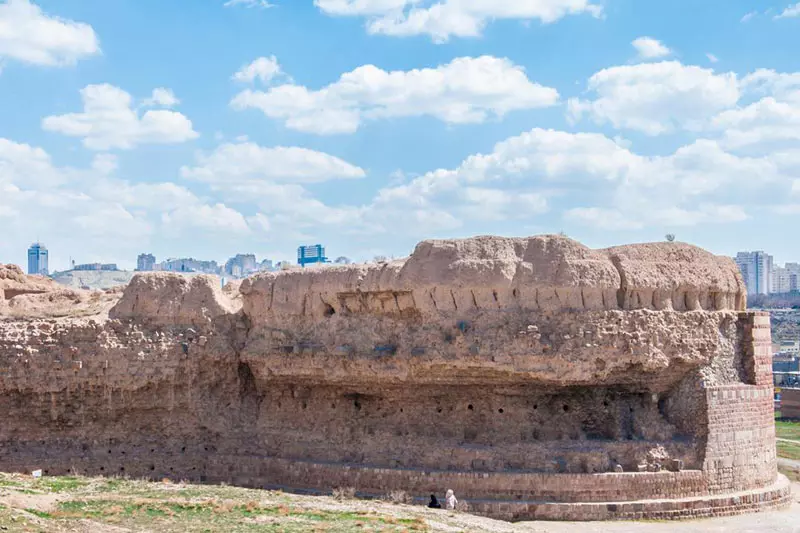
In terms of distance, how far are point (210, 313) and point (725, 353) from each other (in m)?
10.2

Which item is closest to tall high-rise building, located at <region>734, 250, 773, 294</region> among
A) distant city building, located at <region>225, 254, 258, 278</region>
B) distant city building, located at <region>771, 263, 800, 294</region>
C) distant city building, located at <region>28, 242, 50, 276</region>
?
distant city building, located at <region>771, 263, 800, 294</region>

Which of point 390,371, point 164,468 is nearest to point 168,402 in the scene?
point 164,468

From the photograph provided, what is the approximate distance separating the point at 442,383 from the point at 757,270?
138m

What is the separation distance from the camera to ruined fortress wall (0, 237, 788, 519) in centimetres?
1869

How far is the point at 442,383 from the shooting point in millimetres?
19500

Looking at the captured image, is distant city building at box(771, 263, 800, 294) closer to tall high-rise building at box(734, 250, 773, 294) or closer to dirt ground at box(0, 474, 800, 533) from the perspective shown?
tall high-rise building at box(734, 250, 773, 294)

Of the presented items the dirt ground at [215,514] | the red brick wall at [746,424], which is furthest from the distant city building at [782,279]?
the dirt ground at [215,514]

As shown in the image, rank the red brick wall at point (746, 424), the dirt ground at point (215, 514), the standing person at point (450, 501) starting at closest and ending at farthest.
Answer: the dirt ground at point (215, 514), the standing person at point (450, 501), the red brick wall at point (746, 424)

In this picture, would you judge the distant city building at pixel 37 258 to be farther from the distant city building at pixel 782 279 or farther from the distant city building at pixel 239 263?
the distant city building at pixel 782 279

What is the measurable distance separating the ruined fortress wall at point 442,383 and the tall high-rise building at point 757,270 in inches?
5174

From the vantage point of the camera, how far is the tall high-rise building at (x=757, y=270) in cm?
14888

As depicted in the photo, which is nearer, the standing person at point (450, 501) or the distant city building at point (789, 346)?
the standing person at point (450, 501)

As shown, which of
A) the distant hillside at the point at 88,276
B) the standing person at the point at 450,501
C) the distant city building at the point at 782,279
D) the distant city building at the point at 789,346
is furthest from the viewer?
the distant city building at the point at 782,279

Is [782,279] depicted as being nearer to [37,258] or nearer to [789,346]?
[789,346]
